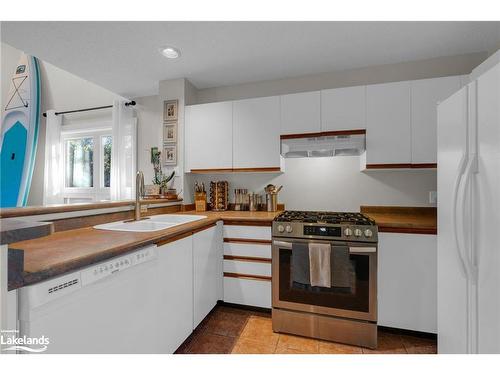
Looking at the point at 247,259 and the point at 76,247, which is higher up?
the point at 76,247

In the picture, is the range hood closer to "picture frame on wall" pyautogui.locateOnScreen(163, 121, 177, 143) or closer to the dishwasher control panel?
"picture frame on wall" pyautogui.locateOnScreen(163, 121, 177, 143)

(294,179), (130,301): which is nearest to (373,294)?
(294,179)

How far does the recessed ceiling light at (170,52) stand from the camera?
79.7 inches

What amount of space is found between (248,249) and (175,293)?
0.76 m

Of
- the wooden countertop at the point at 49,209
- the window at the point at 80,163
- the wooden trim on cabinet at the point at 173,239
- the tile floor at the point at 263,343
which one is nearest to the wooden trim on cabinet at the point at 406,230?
the tile floor at the point at 263,343

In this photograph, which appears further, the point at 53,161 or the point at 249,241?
the point at 53,161

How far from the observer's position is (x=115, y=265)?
1040 mm

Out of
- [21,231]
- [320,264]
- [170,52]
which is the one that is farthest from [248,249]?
[170,52]

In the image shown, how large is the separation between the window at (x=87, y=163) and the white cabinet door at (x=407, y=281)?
350 centimetres

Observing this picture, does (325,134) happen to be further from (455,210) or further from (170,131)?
(170,131)

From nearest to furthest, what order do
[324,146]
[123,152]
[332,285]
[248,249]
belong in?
1. [332,285]
2. [248,249]
3. [324,146]
4. [123,152]

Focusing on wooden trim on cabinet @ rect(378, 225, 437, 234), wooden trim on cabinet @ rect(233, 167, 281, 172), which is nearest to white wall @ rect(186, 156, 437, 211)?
wooden trim on cabinet @ rect(233, 167, 281, 172)

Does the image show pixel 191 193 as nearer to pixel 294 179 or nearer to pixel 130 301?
pixel 294 179

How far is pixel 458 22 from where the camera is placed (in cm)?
168
